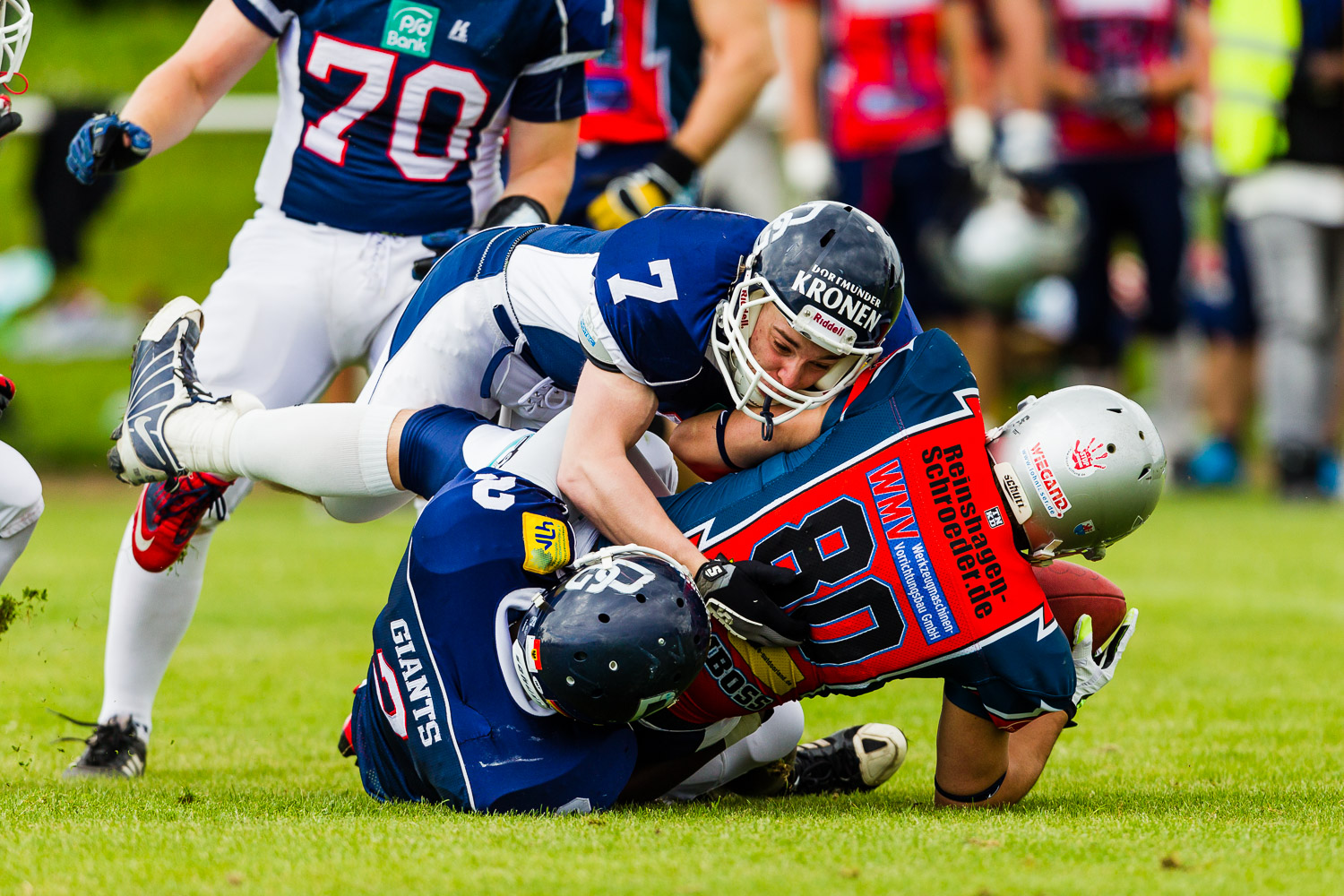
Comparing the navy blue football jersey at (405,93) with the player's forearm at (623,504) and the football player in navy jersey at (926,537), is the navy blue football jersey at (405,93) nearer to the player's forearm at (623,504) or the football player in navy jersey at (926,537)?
the football player in navy jersey at (926,537)

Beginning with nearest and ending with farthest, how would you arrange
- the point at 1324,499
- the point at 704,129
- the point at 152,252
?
the point at 704,129 → the point at 1324,499 → the point at 152,252

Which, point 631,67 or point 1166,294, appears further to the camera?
point 1166,294

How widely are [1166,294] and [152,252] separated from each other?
8710 millimetres

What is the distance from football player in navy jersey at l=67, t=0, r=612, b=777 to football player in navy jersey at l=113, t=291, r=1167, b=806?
2.92 feet

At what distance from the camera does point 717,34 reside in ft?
18.5

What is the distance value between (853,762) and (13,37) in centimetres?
234

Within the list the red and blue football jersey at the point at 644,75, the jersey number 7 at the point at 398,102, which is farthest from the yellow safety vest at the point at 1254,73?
the jersey number 7 at the point at 398,102

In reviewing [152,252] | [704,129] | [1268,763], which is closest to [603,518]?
[1268,763]

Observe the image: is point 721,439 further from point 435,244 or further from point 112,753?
point 112,753

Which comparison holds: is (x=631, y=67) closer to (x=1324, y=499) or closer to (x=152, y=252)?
(x=1324, y=499)

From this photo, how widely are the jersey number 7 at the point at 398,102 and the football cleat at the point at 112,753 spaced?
144 cm

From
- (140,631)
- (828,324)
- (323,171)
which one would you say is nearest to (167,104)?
(323,171)

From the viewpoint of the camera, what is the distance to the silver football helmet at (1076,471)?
3.09 metres

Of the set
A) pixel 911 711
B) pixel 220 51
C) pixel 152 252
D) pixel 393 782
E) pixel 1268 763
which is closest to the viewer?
pixel 393 782
